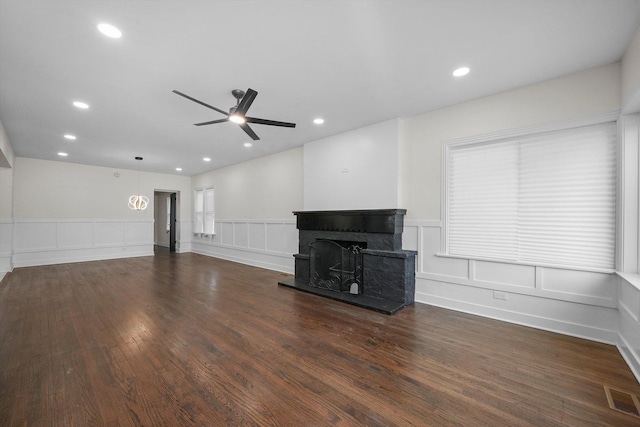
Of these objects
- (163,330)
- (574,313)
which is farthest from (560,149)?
(163,330)

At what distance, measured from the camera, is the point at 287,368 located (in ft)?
7.33

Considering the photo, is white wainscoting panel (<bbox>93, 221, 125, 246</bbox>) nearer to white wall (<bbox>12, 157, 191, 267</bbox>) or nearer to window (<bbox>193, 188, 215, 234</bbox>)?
white wall (<bbox>12, 157, 191, 267</bbox>)

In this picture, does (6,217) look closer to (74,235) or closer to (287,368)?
(74,235)

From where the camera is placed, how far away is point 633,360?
2.26 meters

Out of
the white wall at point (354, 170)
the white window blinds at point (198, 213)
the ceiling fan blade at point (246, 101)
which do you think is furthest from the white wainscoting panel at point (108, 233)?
the ceiling fan blade at point (246, 101)

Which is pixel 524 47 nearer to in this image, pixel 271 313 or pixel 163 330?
pixel 271 313

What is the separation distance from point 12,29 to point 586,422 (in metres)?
5.03

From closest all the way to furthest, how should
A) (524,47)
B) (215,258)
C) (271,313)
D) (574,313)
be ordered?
(524,47) → (574,313) → (271,313) → (215,258)

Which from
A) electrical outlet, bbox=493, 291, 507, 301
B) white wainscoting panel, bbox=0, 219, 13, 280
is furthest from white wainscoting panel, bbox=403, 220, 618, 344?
white wainscoting panel, bbox=0, 219, 13, 280

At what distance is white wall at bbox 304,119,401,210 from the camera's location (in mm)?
4184

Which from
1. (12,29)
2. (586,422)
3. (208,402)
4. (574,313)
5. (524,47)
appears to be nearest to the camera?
(586,422)

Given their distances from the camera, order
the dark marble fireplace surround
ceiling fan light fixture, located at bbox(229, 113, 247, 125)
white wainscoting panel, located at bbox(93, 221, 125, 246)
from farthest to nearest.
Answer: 1. white wainscoting panel, located at bbox(93, 221, 125, 246)
2. the dark marble fireplace surround
3. ceiling fan light fixture, located at bbox(229, 113, 247, 125)

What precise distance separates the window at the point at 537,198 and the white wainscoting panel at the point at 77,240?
9105 mm

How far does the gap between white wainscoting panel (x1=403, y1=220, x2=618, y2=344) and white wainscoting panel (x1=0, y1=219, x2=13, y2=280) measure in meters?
8.25
